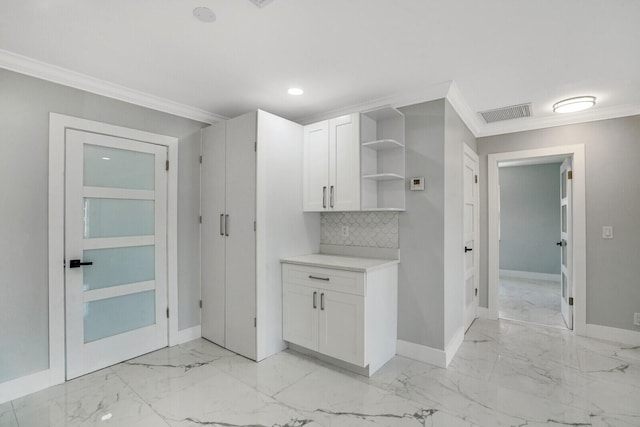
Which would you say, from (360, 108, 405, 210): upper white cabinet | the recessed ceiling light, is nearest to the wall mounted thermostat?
(360, 108, 405, 210): upper white cabinet

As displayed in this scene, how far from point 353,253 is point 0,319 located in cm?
287

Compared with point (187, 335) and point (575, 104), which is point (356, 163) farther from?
point (187, 335)

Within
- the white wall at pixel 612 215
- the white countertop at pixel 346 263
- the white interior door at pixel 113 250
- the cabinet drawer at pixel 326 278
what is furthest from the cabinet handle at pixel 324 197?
the white wall at pixel 612 215

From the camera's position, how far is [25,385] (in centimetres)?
229

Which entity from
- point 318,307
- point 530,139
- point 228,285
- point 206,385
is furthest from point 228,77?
point 530,139

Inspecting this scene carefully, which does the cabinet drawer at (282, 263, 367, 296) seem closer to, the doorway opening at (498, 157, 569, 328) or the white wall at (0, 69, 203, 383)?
the white wall at (0, 69, 203, 383)

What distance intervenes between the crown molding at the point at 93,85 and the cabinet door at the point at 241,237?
0.57 m

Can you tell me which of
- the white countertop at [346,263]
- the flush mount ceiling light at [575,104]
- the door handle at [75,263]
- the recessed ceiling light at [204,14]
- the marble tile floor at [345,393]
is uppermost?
the recessed ceiling light at [204,14]

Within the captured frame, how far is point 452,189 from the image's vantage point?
2.97 m

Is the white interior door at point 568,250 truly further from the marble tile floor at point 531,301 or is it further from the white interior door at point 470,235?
the white interior door at point 470,235

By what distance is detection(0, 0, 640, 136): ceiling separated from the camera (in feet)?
5.79

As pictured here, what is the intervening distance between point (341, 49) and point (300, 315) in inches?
89.5

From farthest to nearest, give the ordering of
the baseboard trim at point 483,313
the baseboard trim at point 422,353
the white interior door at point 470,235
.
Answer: the baseboard trim at point 483,313 → the white interior door at point 470,235 → the baseboard trim at point 422,353

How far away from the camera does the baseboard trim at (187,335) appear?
321 cm
